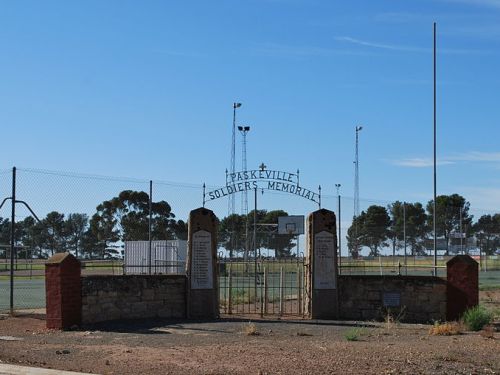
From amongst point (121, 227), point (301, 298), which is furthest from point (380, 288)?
point (121, 227)

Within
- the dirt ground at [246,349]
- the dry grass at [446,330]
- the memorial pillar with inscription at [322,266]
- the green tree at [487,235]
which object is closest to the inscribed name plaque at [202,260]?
the dirt ground at [246,349]

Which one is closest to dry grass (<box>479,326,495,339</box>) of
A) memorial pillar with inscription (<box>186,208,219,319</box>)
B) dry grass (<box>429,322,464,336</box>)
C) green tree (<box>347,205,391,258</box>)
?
dry grass (<box>429,322,464,336</box>)

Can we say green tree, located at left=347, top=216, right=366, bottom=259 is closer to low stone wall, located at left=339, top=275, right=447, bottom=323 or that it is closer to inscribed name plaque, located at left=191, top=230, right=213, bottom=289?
low stone wall, located at left=339, top=275, right=447, bottom=323

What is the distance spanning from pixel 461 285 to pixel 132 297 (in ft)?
27.7

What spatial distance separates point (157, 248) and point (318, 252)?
13587mm

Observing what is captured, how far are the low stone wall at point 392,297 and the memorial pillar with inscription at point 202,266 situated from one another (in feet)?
11.4

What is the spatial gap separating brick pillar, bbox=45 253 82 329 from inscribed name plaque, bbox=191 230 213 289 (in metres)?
3.63

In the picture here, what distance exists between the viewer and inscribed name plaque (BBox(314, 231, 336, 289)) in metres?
19.5

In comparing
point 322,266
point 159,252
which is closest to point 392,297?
point 322,266

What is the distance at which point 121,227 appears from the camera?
29.0m

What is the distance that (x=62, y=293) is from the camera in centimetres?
1639

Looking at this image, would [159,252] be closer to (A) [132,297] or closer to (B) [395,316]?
(A) [132,297]

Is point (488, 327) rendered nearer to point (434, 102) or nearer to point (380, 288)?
point (380, 288)

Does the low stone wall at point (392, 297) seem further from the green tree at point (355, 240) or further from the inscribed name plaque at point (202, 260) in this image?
the green tree at point (355, 240)
